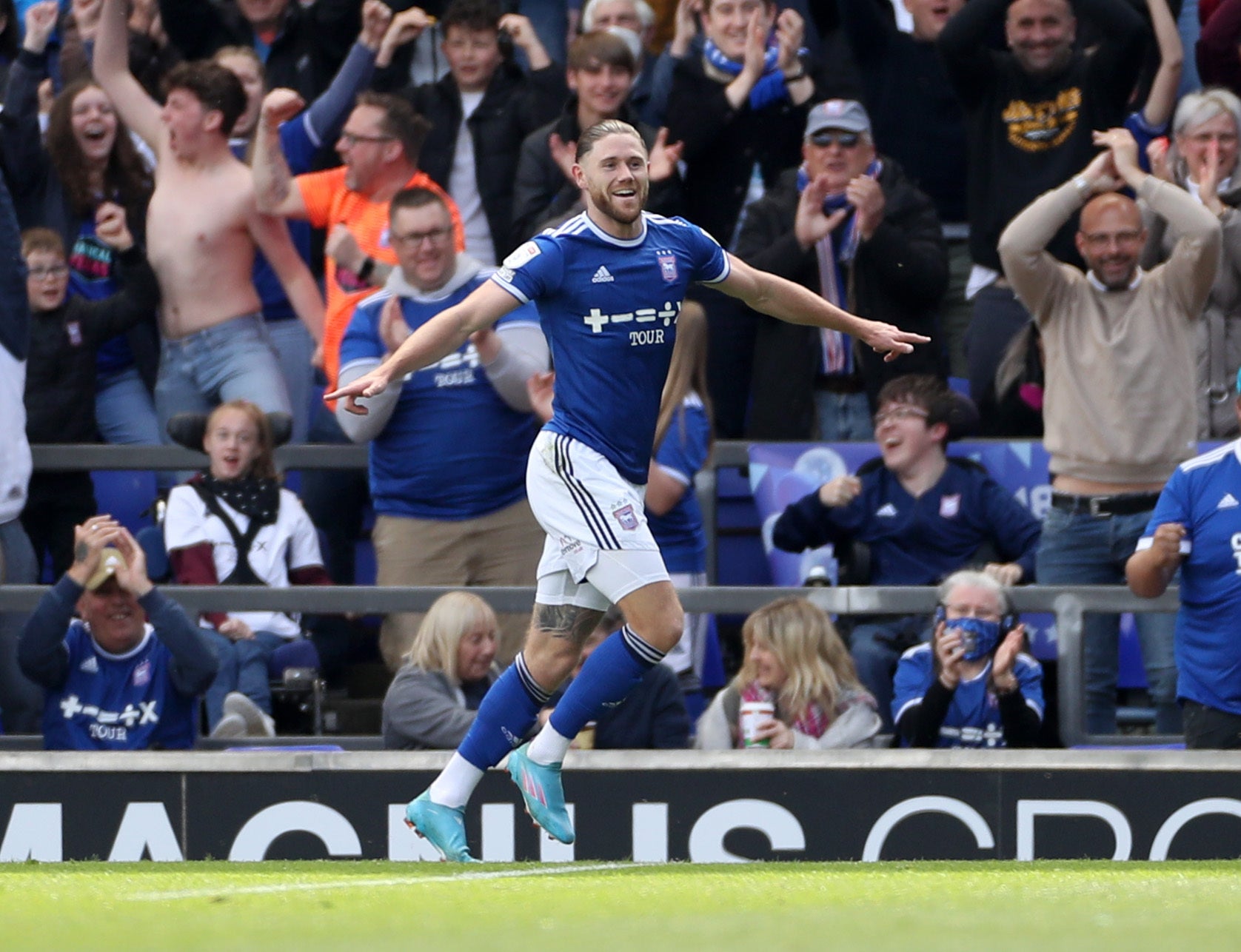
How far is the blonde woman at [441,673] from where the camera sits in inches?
296

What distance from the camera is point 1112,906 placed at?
484 cm

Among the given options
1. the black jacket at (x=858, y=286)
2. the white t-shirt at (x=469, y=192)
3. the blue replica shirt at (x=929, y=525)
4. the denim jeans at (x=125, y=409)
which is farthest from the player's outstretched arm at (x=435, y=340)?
the denim jeans at (x=125, y=409)

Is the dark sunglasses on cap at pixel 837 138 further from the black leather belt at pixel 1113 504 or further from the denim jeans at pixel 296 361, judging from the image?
the denim jeans at pixel 296 361

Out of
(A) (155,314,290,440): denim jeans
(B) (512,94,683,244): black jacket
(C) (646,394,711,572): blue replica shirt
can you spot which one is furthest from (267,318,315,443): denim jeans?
(C) (646,394,711,572): blue replica shirt

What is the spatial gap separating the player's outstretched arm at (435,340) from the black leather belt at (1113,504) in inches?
127

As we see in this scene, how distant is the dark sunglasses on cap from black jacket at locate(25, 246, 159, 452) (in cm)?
310

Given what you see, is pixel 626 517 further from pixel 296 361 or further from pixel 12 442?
pixel 296 361

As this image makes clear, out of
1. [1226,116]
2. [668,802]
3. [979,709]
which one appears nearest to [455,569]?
[668,802]

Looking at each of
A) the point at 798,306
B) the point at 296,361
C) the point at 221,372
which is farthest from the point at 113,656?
the point at 798,306

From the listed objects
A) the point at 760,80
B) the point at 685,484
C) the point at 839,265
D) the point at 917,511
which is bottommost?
the point at 917,511

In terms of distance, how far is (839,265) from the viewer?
30.5 ft

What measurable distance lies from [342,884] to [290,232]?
16.5ft

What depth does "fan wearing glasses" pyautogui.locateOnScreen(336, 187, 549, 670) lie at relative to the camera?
852 cm

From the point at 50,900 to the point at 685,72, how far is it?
5.68m
